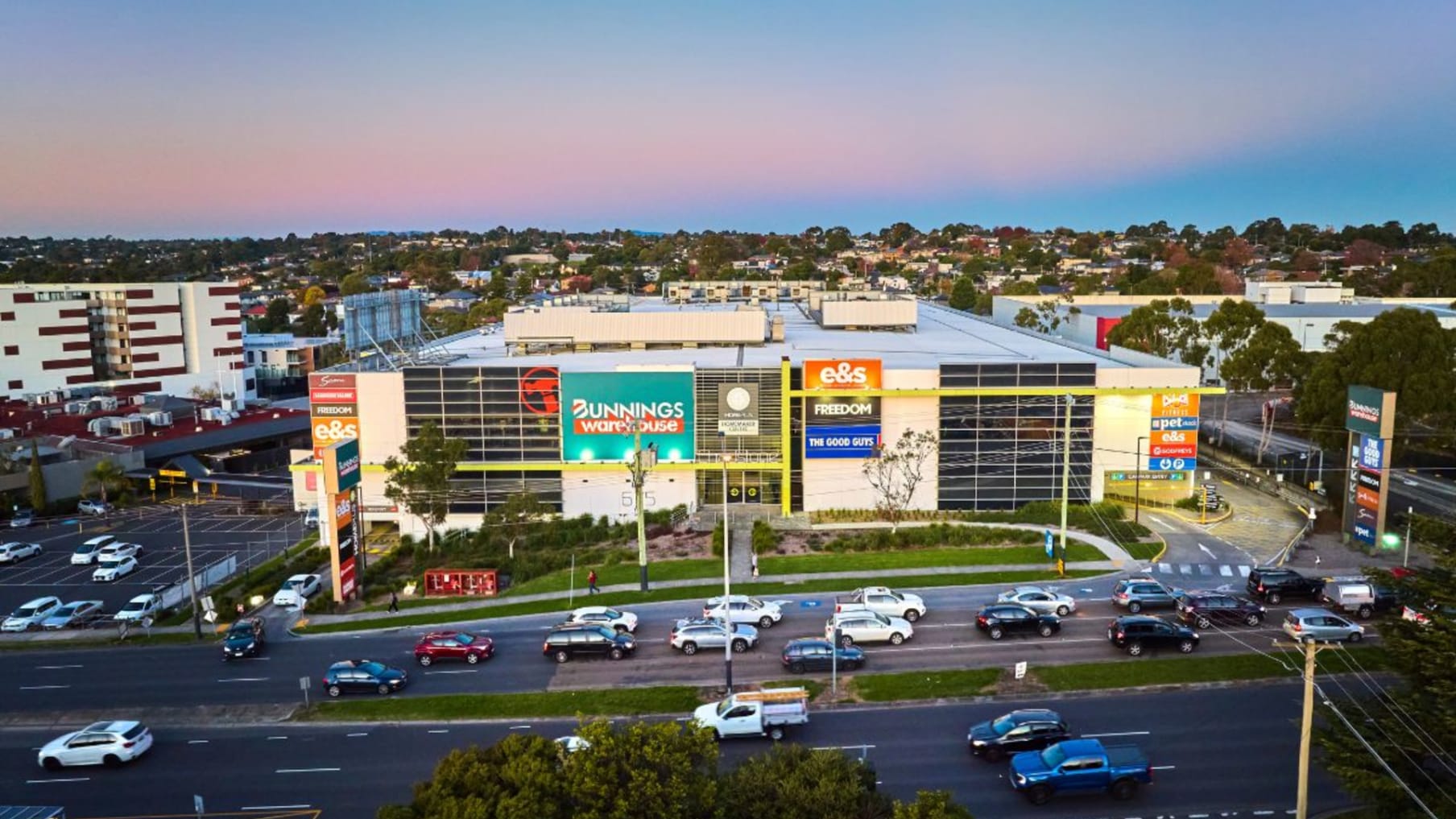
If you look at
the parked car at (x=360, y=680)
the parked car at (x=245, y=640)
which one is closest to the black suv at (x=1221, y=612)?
the parked car at (x=360, y=680)

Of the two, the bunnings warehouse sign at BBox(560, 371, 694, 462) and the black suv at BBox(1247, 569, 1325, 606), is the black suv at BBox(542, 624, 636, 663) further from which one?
the black suv at BBox(1247, 569, 1325, 606)

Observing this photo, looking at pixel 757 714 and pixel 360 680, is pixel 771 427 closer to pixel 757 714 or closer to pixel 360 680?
pixel 757 714

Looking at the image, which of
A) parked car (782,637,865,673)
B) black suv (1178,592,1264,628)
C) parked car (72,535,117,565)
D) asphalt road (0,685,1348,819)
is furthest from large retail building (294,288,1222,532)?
asphalt road (0,685,1348,819)

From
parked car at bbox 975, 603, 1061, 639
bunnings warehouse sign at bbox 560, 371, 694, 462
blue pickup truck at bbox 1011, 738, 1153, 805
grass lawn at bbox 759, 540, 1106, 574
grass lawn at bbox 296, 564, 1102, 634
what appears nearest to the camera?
blue pickup truck at bbox 1011, 738, 1153, 805

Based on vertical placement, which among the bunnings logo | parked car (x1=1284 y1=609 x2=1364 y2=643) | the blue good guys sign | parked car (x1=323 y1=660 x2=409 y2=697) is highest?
the bunnings logo

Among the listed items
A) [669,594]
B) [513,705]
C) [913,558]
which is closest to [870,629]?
[669,594]

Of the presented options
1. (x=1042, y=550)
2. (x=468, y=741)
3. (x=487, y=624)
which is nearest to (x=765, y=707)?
(x=468, y=741)
